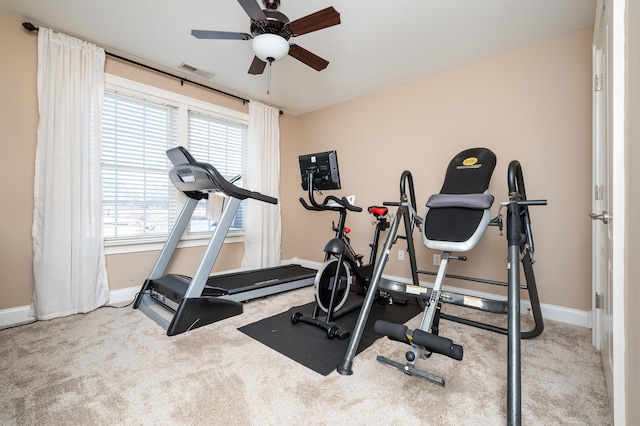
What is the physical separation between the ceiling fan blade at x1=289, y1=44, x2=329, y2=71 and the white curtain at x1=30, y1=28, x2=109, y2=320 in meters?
1.95

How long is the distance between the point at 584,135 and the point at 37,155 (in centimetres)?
454

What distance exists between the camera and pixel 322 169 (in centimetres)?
233

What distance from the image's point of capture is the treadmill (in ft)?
7.42

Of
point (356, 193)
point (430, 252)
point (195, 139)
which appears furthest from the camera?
point (356, 193)

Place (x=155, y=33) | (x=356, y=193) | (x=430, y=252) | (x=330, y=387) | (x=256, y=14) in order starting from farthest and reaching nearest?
(x=356, y=193) → (x=430, y=252) → (x=155, y=33) → (x=256, y=14) → (x=330, y=387)

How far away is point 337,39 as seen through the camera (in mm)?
2531

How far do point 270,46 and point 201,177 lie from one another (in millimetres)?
1175

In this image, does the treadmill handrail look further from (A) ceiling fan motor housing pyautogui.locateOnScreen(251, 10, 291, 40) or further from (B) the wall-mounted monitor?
(A) ceiling fan motor housing pyautogui.locateOnScreen(251, 10, 291, 40)

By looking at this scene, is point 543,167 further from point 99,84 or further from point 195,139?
point 99,84

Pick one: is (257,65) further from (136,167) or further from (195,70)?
(136,167)

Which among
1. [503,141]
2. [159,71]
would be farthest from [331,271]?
[159,71]

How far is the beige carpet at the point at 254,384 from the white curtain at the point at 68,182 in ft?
1.34

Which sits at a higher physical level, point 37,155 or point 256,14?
point 256,14

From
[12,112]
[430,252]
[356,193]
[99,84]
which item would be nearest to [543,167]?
[430,252]
